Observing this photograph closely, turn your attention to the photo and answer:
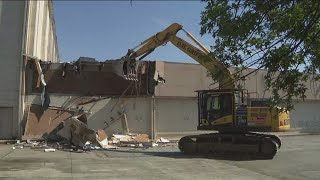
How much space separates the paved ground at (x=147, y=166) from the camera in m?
15.5

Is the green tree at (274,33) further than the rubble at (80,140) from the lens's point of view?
No

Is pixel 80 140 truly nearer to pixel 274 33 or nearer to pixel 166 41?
pixel 166 41

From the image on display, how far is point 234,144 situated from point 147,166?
549 cm

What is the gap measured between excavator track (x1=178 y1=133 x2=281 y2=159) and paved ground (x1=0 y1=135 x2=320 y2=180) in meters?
0.62

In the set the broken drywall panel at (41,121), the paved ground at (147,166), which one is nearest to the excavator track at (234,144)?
the paved ground at (147,166)

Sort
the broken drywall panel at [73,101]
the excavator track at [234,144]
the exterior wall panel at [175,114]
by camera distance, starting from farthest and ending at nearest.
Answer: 1. the exterior wall panel at [175,114]
2. the broken drywall panel at [73,101]
3. the excavator track at [234,144]

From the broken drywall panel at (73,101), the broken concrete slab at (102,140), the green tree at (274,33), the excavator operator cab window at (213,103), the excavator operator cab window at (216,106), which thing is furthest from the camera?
the broken drywall panel at (73,101)

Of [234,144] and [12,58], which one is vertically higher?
[12,58]

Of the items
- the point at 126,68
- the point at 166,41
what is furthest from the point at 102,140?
the point at 166,41

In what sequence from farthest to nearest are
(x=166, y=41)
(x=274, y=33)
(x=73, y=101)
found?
(x=73, y=101) → (x=166, y=41) → (x=274, y=33)

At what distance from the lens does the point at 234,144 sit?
21.8 metres

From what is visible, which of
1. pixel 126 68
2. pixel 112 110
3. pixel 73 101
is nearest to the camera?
pixel 126 68

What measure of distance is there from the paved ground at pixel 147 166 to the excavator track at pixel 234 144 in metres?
0.62

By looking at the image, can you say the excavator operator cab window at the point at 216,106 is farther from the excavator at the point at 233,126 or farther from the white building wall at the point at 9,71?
the white building wall at the point at 9,71
